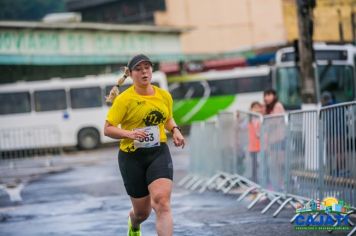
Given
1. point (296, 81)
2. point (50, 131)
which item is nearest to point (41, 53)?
point (50, 131)

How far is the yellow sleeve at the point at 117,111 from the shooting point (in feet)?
25.0

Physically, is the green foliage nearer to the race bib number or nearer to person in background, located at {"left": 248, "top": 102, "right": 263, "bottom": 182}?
person in background, located at {"left": 248, "top": 102, "right": 263, "bottom": 182}

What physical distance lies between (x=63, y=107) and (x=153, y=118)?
97.4 ft

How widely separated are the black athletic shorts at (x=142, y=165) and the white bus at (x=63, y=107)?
28136 mm

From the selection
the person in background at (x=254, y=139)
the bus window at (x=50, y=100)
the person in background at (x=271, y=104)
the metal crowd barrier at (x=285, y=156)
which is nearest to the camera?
the metal crowd barrier at (x=285, y=156)

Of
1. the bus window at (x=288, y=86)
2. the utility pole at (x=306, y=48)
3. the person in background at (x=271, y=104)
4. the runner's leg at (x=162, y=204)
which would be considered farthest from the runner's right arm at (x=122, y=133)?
the bus window at (x=288, y=86)

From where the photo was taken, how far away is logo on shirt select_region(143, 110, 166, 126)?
764cm

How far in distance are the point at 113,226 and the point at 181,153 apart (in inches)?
672

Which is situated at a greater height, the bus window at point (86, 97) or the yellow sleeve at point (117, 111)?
the yellow sleeve at point (117, 111)

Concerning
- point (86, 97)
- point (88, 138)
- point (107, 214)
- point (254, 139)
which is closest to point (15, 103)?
point (86, 97)

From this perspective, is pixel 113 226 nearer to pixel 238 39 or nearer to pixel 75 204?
pixel 75 204

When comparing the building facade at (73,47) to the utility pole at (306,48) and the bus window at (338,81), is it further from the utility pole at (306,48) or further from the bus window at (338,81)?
the utility pole at (306,48)

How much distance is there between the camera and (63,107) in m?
37.0

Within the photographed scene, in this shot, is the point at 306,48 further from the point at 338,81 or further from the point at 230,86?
the point at 230,86
